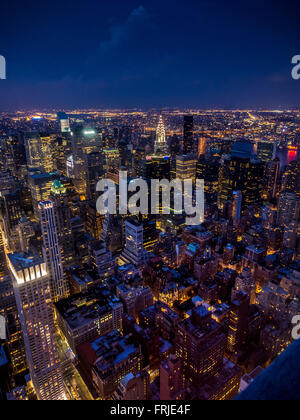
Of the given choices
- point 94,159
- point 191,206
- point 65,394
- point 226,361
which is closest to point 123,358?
point 65,394

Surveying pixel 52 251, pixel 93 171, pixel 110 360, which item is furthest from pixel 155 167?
pixel 110 360

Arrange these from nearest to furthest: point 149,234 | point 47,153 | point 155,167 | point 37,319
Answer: point 37,319
point 149,234
point 155,167
point 47,153

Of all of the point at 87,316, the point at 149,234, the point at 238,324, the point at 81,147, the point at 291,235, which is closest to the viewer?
the point at 238,324

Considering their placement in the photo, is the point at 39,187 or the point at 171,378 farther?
the point at 39,187

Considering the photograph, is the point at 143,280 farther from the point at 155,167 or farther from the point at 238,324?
the point at 155,167

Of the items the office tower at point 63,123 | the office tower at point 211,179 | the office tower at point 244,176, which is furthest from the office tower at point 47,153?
the office tower at point 244,176

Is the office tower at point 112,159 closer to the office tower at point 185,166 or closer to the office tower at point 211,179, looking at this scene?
the office tower at point 185,166

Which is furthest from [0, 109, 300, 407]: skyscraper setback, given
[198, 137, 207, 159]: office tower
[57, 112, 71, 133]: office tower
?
[57, 112, 71, 133]: office tower

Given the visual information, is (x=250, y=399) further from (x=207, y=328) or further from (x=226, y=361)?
(x=226, y=361)
